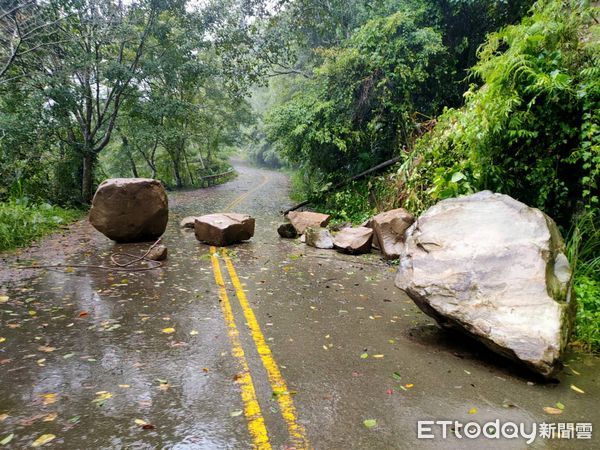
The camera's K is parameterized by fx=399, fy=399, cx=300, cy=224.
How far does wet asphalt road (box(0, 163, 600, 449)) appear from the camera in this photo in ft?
9.99

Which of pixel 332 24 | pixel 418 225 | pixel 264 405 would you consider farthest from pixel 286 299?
pixel 332 24

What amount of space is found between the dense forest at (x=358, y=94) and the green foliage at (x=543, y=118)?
0.9 inches

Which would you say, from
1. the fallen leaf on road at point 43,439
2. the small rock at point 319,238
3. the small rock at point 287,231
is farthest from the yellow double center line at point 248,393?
the small rock at point 287,231

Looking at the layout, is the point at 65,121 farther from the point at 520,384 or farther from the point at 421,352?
the point at 520,384

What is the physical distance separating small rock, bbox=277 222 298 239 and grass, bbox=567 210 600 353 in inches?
259

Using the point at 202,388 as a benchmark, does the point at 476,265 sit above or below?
above

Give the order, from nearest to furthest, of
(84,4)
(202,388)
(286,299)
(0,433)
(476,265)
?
(0,433)
(202,388)
(476,265)
(286,299)
(84,4)

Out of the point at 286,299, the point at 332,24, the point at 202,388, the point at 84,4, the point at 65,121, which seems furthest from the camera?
the point at 332,24

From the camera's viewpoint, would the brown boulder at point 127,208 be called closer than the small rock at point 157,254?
No

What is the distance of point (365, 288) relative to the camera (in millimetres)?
6777

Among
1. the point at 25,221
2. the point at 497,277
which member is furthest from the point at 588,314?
the point at 25,221

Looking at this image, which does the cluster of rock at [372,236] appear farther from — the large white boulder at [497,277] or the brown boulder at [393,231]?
the large white boulder at [497,277]

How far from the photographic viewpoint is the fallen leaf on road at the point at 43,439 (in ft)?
9.29

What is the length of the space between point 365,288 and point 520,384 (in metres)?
3.16
